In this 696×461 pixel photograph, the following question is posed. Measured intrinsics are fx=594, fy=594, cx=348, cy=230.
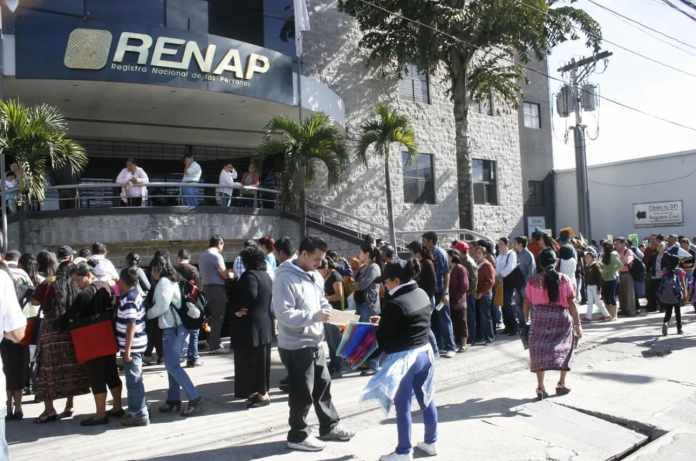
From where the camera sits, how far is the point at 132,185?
1255 centimetres

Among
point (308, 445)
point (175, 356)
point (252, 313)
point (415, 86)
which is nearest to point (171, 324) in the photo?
point (175, 356)

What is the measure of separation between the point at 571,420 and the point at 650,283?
29.6ft

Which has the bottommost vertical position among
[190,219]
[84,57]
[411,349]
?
[411,349]

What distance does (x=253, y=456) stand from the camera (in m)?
5.14

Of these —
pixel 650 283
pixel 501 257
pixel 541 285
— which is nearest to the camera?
pixel 541 285

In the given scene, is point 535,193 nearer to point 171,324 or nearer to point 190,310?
point 190,310

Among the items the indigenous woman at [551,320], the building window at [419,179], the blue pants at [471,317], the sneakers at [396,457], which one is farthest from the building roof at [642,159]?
the sneakers at [396,457]

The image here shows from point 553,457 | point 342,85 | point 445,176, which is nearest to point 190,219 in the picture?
point 342,85

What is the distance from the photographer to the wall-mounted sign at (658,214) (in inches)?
1038

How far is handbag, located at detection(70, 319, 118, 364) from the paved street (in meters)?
0.77

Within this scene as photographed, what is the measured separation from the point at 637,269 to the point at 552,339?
27.0ft

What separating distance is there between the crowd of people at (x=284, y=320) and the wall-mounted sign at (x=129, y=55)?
5.75 meters

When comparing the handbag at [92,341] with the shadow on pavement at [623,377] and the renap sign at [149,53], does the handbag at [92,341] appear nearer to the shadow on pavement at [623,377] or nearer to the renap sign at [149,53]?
the shadow on pavement at [623,377]

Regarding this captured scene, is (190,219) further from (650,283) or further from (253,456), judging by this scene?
(650,283)
